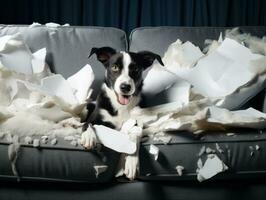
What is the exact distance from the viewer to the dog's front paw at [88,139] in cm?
144

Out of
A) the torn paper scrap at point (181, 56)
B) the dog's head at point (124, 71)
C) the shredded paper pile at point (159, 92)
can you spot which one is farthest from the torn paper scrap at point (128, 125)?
the torn paper scrap at point (181, 56)

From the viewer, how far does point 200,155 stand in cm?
149

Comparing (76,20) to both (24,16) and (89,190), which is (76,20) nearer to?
(24,16)

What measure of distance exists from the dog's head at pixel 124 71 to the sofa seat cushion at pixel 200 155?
30cm

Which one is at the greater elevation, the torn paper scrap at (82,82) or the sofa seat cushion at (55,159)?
the torn paper scrap at (82,82)

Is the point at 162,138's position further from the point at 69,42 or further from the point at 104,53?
the point at 69,42

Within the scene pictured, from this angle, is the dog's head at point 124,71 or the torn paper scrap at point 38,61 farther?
the torn paper scrap at point 38,61

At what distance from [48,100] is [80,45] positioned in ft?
1.71

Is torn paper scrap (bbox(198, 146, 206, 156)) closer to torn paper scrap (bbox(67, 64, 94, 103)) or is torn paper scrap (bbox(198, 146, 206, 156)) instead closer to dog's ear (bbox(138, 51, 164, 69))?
dog's ear (bbox(138, 51, 164, 69))

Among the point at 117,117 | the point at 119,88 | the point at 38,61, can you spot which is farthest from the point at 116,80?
the point at 38,61

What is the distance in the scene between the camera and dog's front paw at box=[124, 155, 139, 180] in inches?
57.8

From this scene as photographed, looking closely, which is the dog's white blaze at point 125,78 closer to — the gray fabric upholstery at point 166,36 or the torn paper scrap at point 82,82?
the torn paper scrap at point 82,82

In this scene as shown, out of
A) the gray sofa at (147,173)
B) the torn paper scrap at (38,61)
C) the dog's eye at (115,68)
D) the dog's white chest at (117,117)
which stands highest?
the dog's eye at (115,68)

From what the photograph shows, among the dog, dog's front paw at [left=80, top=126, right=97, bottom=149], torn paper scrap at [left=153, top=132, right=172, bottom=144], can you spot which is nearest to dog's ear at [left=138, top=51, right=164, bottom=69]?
the dog
